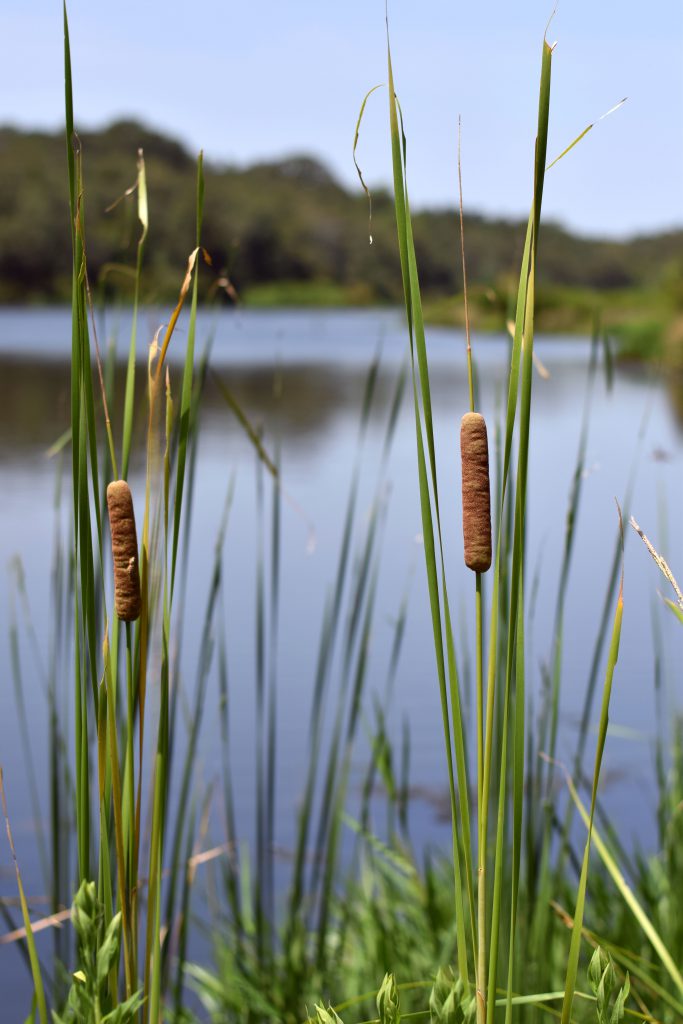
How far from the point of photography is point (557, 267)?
32969 millimetres

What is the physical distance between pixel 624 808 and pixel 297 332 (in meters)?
18.0

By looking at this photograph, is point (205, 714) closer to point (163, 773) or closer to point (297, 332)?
point (163, 773)

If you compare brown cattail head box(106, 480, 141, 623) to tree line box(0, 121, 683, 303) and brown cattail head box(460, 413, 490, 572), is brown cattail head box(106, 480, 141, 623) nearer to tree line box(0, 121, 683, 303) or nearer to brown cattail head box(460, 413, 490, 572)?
brown cattail head box(460, 413, 490, 572)

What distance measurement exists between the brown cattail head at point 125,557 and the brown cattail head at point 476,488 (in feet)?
0.52

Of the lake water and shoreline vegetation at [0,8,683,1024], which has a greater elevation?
shoreline vegetation at [0,8,683,1024]

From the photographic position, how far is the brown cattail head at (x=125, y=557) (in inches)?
19.3

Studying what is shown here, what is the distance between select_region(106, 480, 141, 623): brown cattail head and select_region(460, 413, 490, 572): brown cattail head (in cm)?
16

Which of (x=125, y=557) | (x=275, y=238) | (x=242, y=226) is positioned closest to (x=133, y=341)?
(x=125, y=557)

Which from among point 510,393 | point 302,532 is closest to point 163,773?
point 510,393

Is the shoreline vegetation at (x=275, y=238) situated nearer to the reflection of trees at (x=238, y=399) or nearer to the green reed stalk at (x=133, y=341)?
the reflection of trees at (x=238, y=399)

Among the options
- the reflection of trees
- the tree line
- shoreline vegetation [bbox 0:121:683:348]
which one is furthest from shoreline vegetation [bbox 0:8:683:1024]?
the tree line

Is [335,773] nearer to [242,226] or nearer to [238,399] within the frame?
[238,399]

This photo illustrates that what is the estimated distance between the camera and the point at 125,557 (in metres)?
0.49

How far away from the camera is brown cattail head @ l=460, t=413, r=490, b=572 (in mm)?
423
